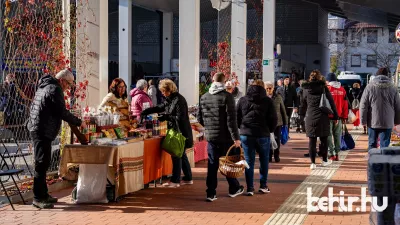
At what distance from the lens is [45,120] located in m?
9.45

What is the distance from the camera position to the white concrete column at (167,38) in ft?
147

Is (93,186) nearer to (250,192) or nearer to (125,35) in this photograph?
(250,192)

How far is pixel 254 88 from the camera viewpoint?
10.7 meters

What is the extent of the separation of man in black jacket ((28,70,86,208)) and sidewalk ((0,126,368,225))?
302 millimetres

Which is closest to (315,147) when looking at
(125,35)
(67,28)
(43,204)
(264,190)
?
(264,190)

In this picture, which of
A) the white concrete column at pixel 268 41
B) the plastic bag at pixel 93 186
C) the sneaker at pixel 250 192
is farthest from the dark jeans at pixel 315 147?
the white concrete column at pixel 268 41

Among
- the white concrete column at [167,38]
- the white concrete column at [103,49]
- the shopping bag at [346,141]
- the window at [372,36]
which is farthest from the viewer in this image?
the window at [372,36]

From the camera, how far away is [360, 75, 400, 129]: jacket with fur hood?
40.4 feet

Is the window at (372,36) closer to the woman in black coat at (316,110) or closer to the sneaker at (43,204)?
the woman in black coat at (316,110)

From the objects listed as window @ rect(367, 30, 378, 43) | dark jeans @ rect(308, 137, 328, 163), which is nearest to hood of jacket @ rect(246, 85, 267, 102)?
dark jeans @ rect(308, 137, 328, 163)

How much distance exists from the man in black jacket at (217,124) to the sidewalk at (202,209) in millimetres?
459

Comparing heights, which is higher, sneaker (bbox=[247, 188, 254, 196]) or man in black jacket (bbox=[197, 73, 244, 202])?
man in black jacket (bbox=[197, 73, 244, 202])

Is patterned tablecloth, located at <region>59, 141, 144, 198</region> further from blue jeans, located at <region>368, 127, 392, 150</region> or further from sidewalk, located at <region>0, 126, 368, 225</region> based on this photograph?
blue jeans, located at <region>368, 127, 392, 150</region>

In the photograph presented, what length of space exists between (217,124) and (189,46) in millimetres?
7423
